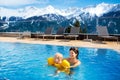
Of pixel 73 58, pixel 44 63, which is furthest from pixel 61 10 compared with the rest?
pixel 73 58

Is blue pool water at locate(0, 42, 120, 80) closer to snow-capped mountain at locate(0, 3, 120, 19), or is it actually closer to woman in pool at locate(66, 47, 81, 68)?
woman in pool at locate(66, 47, 81, 68)

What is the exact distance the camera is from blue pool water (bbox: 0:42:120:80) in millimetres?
7348

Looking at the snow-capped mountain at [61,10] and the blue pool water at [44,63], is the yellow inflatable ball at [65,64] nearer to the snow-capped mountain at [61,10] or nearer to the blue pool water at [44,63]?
the blue pool water at [44,63]

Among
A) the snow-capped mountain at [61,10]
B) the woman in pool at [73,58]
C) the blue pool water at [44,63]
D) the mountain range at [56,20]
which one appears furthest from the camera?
the snow-capped mountain at [61,10]

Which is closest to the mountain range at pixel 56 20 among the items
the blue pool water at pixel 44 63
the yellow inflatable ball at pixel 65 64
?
the blue pool water at pixel 44 63

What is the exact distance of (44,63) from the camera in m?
9.09

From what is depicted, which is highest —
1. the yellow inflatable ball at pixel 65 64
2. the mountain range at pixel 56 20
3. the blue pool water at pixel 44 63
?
the mountain range at pixel 56 20

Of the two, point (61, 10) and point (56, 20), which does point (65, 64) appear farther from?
point (61, 10)

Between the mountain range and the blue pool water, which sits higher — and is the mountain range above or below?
above

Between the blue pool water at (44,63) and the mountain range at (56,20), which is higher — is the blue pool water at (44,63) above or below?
below

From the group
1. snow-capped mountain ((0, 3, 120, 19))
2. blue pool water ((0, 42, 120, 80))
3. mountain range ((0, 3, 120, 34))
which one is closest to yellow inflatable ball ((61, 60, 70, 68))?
blue pool water ((0, 42, 120, 80))

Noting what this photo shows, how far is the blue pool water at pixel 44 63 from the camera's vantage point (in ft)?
24.1

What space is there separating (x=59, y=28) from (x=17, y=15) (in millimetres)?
14107

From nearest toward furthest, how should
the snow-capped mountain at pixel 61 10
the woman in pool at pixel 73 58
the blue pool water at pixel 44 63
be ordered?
the blue pool water at pixel 44 63
the woman in pool at pixel 73 58
the snow-capped mountain at pixel 61 10
